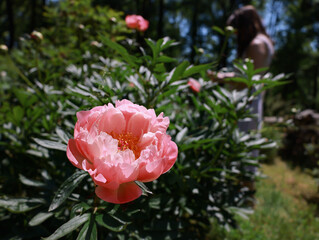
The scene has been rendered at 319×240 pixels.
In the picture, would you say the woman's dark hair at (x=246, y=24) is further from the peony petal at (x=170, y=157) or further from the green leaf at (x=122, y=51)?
the peony petal at (x=170, y=157)

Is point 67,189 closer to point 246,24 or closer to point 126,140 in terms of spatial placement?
point 126,140

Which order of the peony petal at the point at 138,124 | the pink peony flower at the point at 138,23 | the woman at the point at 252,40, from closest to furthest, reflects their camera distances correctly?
the peony petal at the point at 138,124 < the pink peony flower at the point at 138,23 < the woman at the point at 252,40

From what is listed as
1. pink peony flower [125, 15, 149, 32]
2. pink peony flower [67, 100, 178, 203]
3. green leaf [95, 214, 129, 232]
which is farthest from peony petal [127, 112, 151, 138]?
pink peony flower [125, 15, 149, 32]

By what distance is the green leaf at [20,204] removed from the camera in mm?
776

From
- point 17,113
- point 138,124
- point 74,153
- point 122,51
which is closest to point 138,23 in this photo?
point 122,51

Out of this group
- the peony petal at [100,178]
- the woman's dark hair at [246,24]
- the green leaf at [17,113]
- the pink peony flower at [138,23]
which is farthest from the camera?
the woman's dark hair at [246,24]

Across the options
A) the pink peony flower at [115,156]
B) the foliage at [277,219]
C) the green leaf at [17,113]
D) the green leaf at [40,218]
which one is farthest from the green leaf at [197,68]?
the foliage at [277,219]

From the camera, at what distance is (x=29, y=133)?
1.25 metres

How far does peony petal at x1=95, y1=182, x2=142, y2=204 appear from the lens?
19.3 inches

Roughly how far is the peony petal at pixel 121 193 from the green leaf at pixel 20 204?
1.45 feet

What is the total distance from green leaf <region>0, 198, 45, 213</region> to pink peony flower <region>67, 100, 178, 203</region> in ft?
1.42

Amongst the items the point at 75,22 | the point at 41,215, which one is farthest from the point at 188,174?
the point at 75,22

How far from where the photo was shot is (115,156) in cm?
50

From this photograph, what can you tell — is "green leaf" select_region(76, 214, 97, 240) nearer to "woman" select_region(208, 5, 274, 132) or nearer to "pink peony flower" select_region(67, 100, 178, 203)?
"pink peony flower" select_region(67, 100, 178, 203)
